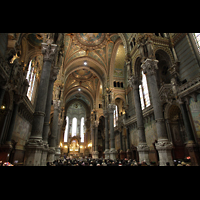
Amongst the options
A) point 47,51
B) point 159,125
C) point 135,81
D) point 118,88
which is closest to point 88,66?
point 118,88

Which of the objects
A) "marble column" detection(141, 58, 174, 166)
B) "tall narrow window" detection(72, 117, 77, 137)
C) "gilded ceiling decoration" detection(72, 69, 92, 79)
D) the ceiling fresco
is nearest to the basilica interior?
"marble column" detection(141, 58, 174, 166)

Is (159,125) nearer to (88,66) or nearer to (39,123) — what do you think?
(39,123)

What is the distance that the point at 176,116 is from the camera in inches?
502

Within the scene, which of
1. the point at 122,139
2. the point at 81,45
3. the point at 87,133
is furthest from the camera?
the point at 87,133

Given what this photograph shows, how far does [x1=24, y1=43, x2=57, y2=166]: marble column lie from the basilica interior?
0.14 ft

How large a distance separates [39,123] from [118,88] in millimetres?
16508

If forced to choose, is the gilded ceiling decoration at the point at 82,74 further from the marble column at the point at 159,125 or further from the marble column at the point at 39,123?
the marble column at the point at 39,123

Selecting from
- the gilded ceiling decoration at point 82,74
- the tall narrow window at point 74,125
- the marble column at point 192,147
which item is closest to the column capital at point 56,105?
the marble column at point 192,147

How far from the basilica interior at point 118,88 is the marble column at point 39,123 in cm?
4

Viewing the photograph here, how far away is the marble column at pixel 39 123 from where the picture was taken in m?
6.14

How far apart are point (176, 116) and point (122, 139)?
1084 centimetres

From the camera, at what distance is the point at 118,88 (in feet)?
72.1
